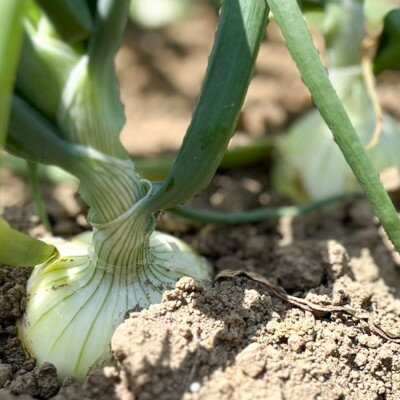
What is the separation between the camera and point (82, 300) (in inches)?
49.4

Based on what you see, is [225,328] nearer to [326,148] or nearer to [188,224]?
[188,224]

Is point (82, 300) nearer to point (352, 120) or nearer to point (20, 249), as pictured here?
point (20, 249)

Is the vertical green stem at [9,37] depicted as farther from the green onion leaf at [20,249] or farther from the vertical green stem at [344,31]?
the vertical green stem at [344,31]

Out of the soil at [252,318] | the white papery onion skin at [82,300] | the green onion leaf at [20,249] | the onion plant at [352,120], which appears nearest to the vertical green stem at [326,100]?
the soil at [252,318]

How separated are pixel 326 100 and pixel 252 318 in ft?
1.20

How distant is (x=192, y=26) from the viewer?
2848 mm

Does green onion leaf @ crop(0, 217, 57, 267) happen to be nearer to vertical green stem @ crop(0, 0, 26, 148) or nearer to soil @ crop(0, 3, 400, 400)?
soil @ crop(0, 3, 400, 400)

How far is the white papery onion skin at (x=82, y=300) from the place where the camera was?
3.97 feet

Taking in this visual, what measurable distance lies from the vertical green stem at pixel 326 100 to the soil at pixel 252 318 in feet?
0.70

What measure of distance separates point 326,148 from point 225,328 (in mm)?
857

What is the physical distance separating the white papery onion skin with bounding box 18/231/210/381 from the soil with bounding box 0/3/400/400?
0.11 ft

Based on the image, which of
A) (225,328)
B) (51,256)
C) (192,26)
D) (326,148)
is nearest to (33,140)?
(51,256)

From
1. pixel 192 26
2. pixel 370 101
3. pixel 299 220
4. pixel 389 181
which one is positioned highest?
pixel 192 26

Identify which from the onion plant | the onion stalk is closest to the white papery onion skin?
the onion stalk
